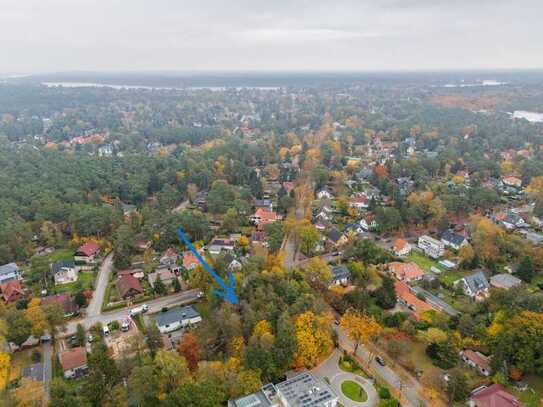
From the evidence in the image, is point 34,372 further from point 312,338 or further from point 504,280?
point 504,280

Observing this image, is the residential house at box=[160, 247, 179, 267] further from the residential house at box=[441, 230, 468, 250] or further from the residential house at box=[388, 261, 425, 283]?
the residential house at box=[441, 230, 468, 250]

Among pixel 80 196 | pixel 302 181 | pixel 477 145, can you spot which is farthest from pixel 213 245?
pixel 477 145

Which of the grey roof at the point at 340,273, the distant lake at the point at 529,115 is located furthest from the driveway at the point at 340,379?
the distant lake at the point at 529,115

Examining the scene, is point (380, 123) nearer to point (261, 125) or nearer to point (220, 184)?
point (261, 125)

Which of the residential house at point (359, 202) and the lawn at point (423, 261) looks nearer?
the lawn at point (423, 261)

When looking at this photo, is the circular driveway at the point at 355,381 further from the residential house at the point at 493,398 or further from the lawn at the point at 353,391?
the residential house at the point at 493,398

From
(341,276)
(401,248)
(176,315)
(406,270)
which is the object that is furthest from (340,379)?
(401,248)
